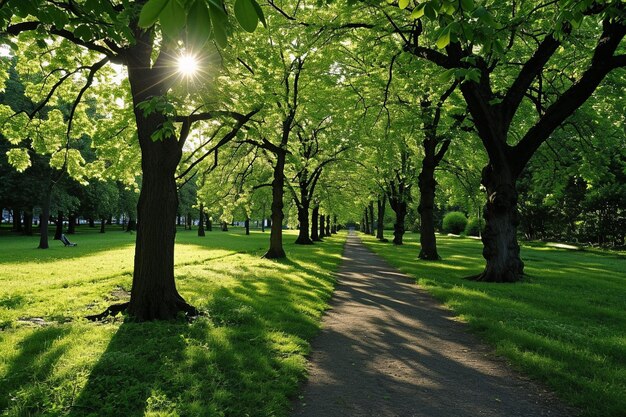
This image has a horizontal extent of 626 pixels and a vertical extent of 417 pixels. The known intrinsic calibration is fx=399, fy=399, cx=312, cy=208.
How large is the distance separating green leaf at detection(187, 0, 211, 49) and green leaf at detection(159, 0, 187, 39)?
0.03 m

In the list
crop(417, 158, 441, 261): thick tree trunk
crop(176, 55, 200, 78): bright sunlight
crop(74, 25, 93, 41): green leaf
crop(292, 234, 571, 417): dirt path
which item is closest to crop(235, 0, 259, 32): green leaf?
crop(292, 234, 571, 417): dirt path

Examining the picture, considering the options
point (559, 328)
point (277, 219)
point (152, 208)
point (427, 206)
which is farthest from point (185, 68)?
point (427, 206)

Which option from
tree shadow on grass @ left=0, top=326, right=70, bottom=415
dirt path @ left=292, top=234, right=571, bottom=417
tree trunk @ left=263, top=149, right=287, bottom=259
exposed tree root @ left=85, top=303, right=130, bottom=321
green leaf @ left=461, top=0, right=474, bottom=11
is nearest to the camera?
green leaf @ left=461, top=0, right=474, bottom=11

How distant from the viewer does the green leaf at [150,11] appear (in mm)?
1348

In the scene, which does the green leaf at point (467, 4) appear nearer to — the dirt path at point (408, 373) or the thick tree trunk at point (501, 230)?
the dirt path at point (408, 373)

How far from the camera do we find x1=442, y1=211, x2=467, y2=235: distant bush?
71438mm

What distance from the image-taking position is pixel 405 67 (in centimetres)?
1091

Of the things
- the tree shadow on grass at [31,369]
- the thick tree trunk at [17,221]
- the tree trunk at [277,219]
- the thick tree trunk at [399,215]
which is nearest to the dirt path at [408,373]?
the tree shadow on grass at [31,369]

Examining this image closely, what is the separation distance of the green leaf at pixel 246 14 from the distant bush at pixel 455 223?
74841 millimetres

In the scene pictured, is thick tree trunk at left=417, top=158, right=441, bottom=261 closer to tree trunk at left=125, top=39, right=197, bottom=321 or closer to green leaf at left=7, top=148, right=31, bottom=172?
tree trunk at left=125, top=39, right=197, bottom=321

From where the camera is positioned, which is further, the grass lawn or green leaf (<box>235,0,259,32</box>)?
the grass lawn

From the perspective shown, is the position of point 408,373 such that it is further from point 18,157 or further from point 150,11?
point 18,157

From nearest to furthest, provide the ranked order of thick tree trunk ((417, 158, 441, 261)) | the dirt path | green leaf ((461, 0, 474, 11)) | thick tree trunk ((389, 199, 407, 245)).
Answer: green leaf ((461, 0, 474, 11)) → the dirt path → thick tree trunk ((417, 158, 441, 261)) → thick tree trunk ((389, 199, 407, 245))

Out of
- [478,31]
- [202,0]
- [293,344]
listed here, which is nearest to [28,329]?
[293,344]
